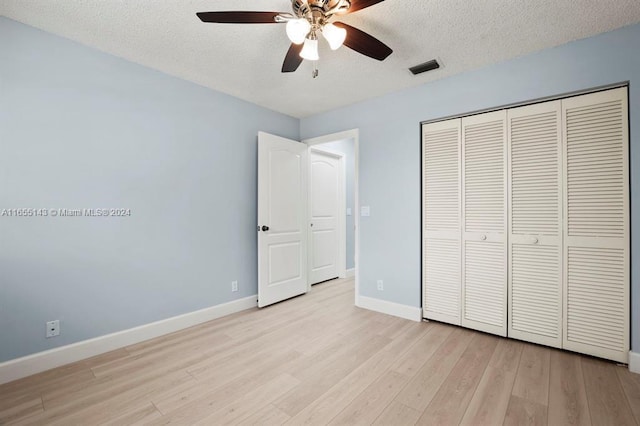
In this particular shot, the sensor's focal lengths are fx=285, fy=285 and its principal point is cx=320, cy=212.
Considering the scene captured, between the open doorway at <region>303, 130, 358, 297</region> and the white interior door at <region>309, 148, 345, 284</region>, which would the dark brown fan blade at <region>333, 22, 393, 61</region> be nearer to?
the open doorway at <region>303, 130, 358, 297</region>

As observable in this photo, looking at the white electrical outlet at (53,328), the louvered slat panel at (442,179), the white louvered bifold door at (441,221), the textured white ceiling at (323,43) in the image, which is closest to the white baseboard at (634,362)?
the white louvered bifold door at (441,221)

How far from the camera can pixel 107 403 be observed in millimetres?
1769

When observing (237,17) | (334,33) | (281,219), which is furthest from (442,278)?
(237,17)

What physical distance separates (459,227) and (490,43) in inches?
63.3

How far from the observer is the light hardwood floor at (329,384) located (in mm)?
1643

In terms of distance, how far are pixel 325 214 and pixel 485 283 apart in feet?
8.67

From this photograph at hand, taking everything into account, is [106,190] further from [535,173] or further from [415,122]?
[535,173]

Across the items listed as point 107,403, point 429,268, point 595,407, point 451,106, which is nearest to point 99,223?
point 107,403

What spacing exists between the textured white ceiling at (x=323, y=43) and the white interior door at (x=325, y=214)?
6.20 feet

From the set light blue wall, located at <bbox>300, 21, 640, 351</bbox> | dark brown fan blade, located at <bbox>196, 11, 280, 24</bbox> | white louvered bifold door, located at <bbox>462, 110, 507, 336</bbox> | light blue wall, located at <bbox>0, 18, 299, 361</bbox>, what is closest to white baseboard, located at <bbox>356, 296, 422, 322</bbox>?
light blue wall, located at <bbox>300, 21, 640, 351</bbox>

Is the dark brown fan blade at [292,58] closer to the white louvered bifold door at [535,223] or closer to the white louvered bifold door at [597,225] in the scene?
the white louvered bifold door at [535,223]

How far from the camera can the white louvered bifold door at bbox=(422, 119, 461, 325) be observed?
2877 mm

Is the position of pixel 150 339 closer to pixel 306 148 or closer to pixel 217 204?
pixel 217 204

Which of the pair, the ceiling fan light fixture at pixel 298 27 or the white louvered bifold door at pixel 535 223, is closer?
the ceiling fan light fixture at pixel 298 27
